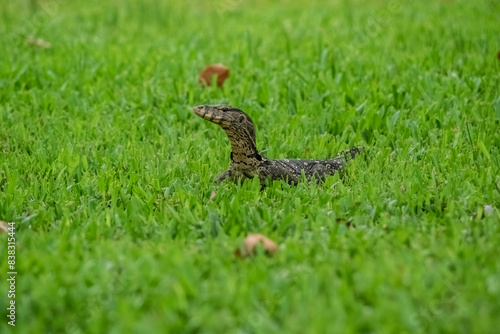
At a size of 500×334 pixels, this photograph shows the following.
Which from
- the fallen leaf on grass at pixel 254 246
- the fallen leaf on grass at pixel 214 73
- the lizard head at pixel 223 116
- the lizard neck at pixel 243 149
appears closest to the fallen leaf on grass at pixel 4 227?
the fallen leaf on grass at pixel 254 246

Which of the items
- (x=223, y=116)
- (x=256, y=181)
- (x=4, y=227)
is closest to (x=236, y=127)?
(x=223, y=116)

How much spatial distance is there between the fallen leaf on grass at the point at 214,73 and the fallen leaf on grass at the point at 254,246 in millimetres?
3453

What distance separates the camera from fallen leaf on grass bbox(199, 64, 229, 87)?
268 inches

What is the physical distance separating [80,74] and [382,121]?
304 centimetres

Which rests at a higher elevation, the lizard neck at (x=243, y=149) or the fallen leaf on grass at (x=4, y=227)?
the lizard neck at (x=243, y=149)

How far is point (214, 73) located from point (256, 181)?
2449mm

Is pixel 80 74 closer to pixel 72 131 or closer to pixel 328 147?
pixel 72 131

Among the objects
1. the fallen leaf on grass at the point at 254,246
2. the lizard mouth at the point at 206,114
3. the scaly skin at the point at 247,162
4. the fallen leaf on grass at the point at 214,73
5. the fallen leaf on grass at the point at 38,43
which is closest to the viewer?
the fallen leaf on grass at the point at 254,246

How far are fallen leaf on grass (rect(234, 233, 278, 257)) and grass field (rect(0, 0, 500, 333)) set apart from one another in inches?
2.3

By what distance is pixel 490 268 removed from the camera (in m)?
3.23

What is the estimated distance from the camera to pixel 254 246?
3.51m

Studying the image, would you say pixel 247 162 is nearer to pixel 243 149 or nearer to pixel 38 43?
pixel 243 149

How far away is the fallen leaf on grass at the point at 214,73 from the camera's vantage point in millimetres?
6797

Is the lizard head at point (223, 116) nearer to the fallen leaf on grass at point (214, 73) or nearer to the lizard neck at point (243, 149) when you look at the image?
the lizard neck at point (243, 149)
